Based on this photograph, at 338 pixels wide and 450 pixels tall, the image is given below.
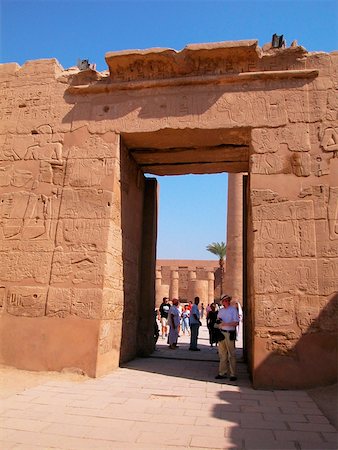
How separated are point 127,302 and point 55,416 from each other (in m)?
3.39

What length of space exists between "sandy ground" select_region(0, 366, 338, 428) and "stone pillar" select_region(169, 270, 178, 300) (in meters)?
25.7

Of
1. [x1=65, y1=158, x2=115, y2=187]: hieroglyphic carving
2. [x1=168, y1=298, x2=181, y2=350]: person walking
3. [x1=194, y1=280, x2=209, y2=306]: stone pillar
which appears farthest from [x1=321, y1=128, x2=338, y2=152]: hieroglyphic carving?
[x1=194, y1=280, x2=209, y2=306]: stone pillar

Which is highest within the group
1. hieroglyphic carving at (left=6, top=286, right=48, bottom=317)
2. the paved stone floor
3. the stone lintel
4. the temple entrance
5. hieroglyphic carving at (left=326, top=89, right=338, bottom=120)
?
the stone lintel

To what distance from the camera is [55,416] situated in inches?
144

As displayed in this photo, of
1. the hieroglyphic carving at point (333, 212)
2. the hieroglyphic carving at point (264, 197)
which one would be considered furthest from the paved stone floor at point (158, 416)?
the hieroglyphic carving at point (264, 197)

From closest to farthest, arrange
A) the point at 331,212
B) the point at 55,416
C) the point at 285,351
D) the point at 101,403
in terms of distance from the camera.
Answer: the point at 55,416 → the point at 101,403 → the point at 285,351 → the point at 331,212

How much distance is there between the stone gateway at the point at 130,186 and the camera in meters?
5.39

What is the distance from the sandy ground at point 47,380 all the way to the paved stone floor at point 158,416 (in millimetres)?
95

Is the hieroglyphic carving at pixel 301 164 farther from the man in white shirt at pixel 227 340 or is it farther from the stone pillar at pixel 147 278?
the stone pillar at pixel 147 278

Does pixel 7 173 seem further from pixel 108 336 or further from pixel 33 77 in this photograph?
pixel 108 336

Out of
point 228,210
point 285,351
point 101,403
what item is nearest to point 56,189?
point 101,403

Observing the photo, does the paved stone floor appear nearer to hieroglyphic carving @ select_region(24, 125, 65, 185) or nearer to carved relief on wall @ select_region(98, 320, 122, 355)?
carved relief on wall @ select_region(98, 320, 122, 355)

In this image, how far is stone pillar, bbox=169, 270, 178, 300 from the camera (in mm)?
31500

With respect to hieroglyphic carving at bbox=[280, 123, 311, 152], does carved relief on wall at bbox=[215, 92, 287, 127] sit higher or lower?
higher
